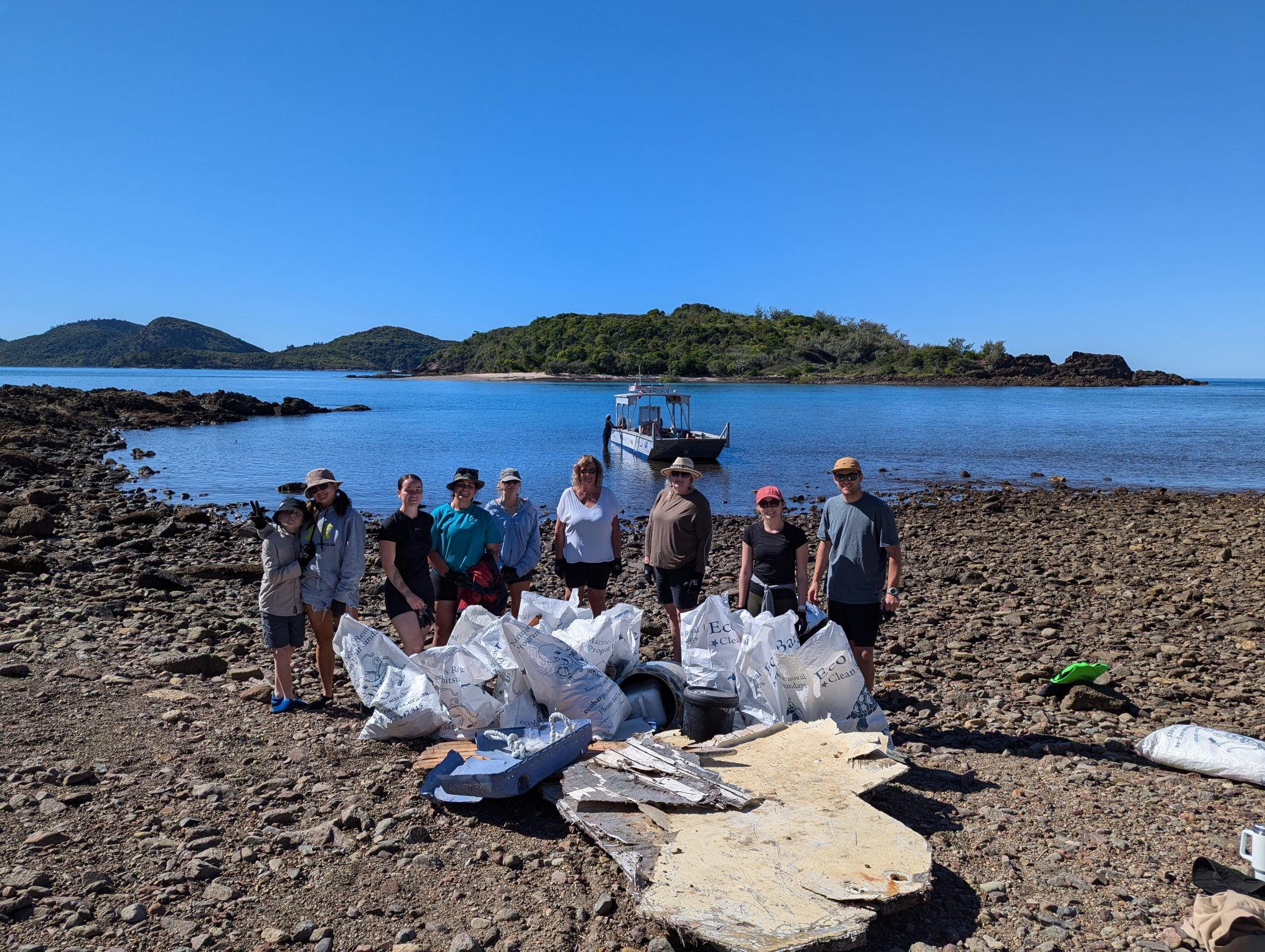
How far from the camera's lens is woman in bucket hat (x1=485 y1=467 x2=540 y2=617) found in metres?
6.16

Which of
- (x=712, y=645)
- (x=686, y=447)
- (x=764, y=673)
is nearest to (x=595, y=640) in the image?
(x=712, y=645)

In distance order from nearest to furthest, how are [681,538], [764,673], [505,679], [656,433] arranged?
[505,679], [764,673], [681,538], [656,433]

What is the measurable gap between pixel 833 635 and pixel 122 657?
558 cm

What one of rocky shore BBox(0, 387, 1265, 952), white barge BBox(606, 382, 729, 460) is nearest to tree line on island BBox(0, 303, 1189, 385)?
Answer: white barge BBox(606, 382, 729, 460)

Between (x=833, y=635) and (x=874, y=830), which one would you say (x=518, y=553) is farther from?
(x=874, y=830)

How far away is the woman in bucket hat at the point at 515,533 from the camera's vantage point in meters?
6.16

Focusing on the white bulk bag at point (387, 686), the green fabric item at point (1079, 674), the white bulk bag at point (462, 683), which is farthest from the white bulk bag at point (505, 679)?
the green fabric item at point (1079, 674)

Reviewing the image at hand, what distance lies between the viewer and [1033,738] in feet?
17.6

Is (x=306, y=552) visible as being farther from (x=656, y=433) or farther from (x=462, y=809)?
(x=656, y=433)

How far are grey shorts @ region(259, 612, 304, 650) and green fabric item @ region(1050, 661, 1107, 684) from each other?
530 cm

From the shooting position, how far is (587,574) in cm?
639

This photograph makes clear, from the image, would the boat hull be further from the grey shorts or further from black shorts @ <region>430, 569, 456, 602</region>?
the grey shorts

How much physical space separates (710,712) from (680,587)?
4.93ft

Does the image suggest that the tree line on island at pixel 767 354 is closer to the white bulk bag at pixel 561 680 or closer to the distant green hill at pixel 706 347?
the distant green hill at pixel 706 347
